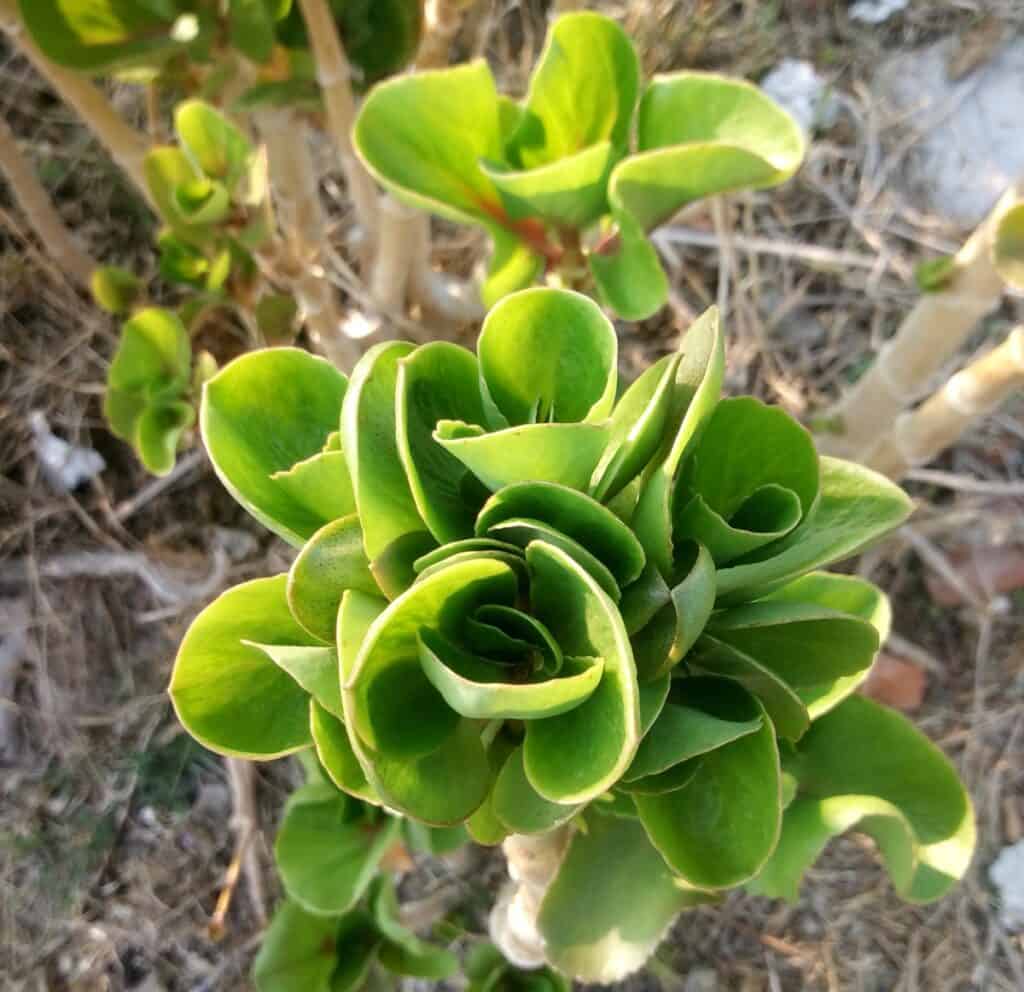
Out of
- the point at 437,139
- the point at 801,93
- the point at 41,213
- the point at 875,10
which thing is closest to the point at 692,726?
the point at 437,139

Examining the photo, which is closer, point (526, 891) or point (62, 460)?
point (526, 891)

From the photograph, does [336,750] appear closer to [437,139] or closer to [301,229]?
[437,139]

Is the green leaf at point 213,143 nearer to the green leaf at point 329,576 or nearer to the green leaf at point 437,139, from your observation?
the green leaf at point 437,139

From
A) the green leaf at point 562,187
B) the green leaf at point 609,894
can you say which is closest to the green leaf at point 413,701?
the green leaf at point 609,894

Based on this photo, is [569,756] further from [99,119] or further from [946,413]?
[99,119]

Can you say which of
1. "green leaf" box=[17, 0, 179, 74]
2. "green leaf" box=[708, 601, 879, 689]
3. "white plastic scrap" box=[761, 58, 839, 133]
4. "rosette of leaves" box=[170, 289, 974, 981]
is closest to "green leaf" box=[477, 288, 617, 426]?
"rosette of leaves" box=[170, 289, 974, 981]

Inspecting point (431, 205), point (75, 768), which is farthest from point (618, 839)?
point (75, 768)
